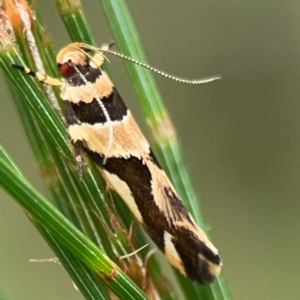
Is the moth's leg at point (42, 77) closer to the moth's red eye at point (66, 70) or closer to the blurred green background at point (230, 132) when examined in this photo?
the moth's red eye at point (66, 70)

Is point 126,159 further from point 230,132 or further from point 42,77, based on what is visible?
point 230,132

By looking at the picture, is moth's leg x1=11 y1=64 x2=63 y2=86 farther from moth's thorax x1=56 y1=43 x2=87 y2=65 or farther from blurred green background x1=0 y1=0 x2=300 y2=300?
blurred green background x1=0 y1=0 x2=300 y2=300

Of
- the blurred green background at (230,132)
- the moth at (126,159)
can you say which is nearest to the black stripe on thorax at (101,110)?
the moth at (126,159)

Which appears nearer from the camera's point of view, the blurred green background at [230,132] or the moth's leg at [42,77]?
the moth's leg at [42,77]

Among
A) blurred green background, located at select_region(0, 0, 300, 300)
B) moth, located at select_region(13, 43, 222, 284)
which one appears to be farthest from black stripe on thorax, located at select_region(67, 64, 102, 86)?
blurred green background, located at select_region(0, 0, 300, 300)

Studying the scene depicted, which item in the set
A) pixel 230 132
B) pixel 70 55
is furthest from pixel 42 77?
pixel 230 132

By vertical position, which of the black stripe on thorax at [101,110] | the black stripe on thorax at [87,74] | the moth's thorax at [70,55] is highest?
the moth's thorax at [70,55]

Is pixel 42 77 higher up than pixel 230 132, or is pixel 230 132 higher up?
pixel 42 77

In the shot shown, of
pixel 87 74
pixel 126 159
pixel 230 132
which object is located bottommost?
pixel 230 132
